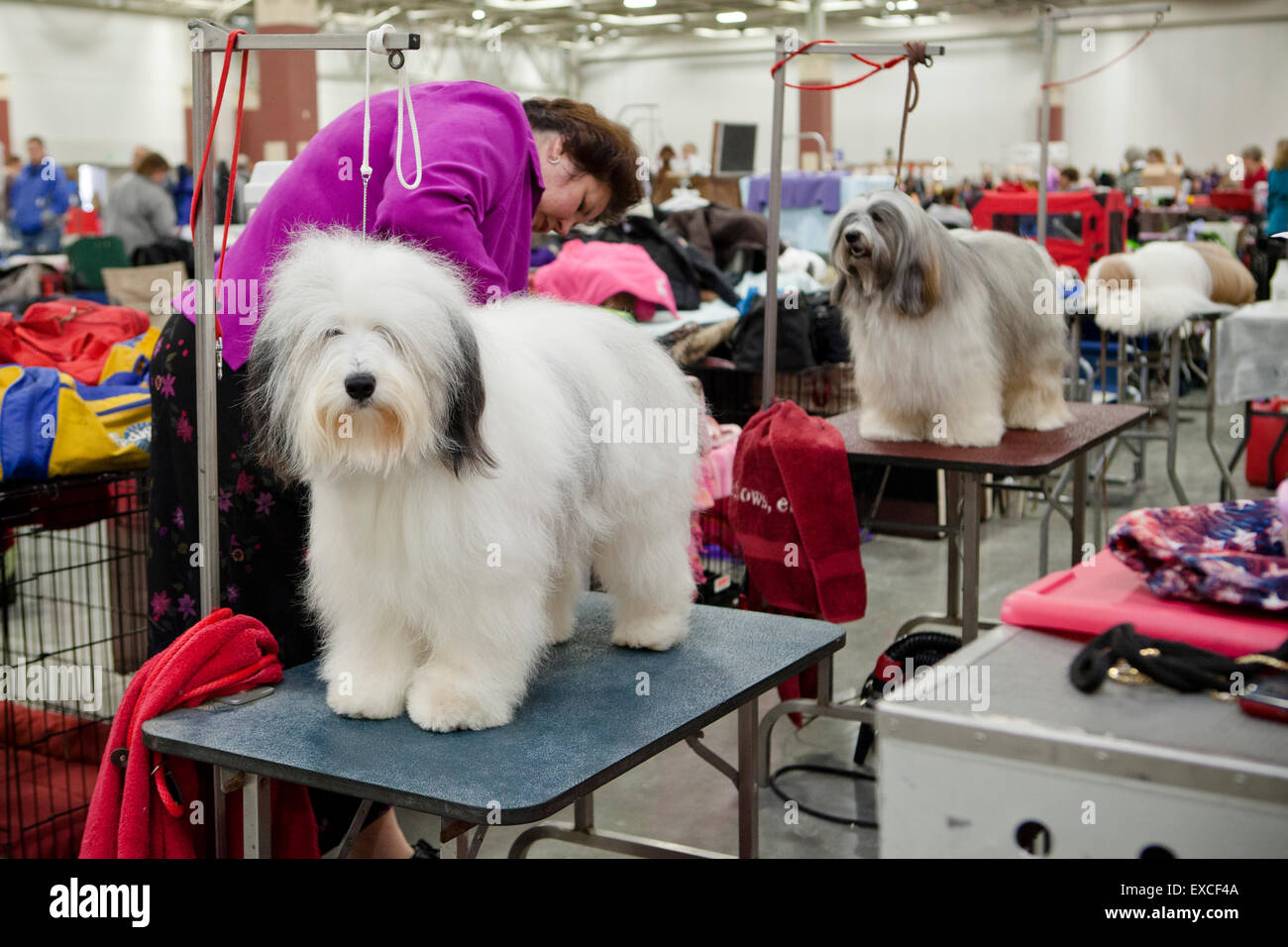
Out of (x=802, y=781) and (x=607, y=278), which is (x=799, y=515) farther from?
(x=607, y=278)

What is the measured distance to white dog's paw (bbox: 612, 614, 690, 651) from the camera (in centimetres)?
205

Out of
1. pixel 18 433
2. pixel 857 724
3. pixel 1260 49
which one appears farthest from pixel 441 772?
pixel 1260 49

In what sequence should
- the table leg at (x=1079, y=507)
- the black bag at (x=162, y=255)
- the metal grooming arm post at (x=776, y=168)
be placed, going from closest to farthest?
1. the metal grooming arm post at (x=776, y=168)
2. the table leg at (x=1079, y=507)
3. the black bag at (x=162, y=255)

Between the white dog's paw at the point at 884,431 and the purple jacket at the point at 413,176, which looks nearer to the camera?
the purple jacket at the point at 413,176

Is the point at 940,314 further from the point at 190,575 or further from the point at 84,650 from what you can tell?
the point at 84,650

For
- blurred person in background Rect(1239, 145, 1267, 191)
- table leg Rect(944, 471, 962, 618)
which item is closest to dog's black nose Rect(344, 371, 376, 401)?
table leg Rect(944, 471, 962, 618)

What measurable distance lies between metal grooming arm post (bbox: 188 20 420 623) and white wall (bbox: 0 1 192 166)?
18032 millimetres

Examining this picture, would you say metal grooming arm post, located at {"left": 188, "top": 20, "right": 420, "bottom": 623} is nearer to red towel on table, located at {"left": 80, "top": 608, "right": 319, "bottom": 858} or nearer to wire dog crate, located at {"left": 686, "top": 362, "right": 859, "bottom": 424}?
red towel on table, located at {"left": 80, "top": 608, "right": 319, "bottom": 858}

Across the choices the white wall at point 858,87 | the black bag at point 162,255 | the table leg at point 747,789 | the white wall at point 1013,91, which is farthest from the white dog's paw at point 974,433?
the white wall at point 1013,91

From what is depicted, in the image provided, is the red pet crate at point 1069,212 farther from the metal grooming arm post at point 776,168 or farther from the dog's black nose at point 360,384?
the dog's black nose at point 360,384

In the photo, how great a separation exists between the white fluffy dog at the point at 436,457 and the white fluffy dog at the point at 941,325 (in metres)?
1.37

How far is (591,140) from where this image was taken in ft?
7.89

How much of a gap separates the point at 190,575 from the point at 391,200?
0.88 m

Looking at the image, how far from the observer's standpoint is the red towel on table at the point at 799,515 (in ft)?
10.2
